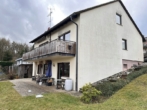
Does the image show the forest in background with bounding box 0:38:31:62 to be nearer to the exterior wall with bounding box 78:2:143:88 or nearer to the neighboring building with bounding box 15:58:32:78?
the neighboring building with bounding box 15:58:32:78

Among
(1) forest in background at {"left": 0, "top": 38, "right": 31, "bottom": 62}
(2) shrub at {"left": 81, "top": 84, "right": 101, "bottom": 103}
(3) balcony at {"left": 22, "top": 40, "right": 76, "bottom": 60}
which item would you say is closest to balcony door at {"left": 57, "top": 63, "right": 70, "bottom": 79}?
(3) balcony at {"left": 22, "top": 40, "right": 76, "bottom": 60}

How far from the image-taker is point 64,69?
1200 cm

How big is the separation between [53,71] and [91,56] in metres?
4.96

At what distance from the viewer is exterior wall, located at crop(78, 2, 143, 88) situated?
1039 centimetres

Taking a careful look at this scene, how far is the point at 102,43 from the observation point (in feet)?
39.0

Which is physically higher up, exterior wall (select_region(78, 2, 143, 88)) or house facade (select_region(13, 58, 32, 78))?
exterior wall (select_region(78, 2, 143, 88))

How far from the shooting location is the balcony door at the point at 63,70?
37.6ft

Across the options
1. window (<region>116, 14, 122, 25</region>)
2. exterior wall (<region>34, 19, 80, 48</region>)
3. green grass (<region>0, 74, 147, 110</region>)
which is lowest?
green grass (<region>0, 74, 147, 110</region>)

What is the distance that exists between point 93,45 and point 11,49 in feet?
103

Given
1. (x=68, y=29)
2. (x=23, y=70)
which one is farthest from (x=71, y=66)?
(x=23, y=70)

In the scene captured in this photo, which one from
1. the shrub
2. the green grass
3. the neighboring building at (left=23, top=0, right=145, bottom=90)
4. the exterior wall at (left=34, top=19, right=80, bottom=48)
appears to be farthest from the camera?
the exterior wall at (left=34, top=19, right=80, bottom=48)

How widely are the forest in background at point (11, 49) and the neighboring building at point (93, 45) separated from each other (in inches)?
825

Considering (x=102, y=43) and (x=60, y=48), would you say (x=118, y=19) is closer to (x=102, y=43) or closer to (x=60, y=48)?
(x=102, y=43)

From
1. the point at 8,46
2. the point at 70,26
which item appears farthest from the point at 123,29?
the point at 8,46
